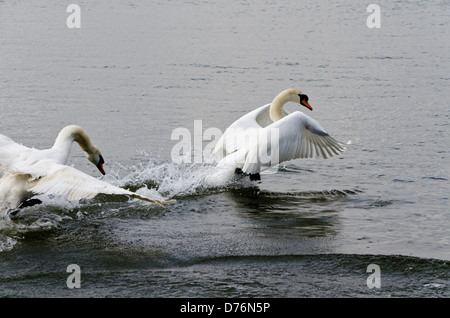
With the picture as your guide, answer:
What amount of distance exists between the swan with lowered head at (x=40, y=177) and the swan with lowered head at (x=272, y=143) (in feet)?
6.91

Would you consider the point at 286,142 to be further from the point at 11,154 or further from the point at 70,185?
the point at 11,154

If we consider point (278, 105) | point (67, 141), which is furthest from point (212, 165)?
point (67, 141)

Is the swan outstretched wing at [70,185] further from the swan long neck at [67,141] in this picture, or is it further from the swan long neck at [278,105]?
the swan long neck at [278,105]

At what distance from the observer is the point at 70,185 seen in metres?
6.27

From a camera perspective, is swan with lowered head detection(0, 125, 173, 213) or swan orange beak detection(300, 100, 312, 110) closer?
swan with lowered head detection(0, 125, 173, 213)

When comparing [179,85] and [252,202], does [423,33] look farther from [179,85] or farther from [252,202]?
[252,202]

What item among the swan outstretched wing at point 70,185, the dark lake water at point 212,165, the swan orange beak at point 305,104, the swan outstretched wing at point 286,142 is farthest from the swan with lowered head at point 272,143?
the swan outstretched wing at point 70,185

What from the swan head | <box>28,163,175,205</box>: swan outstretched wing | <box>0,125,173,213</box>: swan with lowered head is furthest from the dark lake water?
<box>28,163,175,205</box>: swan outstretched wing

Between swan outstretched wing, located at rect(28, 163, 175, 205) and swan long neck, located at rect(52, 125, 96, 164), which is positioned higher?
swan long neck, located at rect(52, 125, 96, 164)

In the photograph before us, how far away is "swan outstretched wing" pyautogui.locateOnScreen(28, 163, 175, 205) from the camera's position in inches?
241

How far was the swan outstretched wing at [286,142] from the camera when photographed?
27.9 ft

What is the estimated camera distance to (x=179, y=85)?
14.0 meters

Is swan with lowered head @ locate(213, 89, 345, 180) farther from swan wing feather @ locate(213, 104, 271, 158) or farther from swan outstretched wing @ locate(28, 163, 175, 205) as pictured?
swan outstretched wing @ locate(28, 163, 175, 205)

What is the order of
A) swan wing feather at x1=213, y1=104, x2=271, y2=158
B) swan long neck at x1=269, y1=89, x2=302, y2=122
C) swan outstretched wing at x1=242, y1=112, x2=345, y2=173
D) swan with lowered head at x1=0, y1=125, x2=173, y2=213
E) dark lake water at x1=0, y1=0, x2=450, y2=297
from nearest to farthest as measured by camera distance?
dark lake water at x1=0, y1=0, x2=450, y2=297, swan with lowered head at x1=0, y1=125, x2=173, y2=213, swan outstretched wing at x1=242, y1=112, x2=345, y2=173, swan wing feather at x1=213, y1=104, x2=271, y2=158, swan long neck at x1=269, y1=89, x2=302, y2=122
